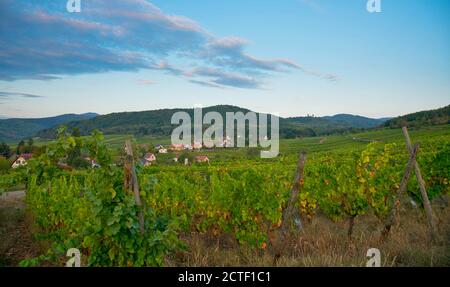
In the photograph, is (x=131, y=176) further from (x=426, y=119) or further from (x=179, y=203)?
(x=426, y=119)

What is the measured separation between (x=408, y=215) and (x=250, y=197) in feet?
15.6

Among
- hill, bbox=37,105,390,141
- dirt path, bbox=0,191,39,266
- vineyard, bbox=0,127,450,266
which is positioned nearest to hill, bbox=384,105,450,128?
hill, bbox=37,105,390,141

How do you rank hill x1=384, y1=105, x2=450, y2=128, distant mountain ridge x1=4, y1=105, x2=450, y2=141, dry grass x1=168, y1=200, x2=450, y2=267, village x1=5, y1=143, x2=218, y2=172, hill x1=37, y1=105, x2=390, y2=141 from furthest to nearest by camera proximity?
hill x1=37, y1=105, x2=390, y2=141
distant mountain ridge x1=4, y1=105, x2=450, y2=141
hill x1=384, y1=105, x2=450, y2=128
dry grass x1=168, y1=200, x2=450, y2=267
village x1=5, y1=143, x2=218, y2=172

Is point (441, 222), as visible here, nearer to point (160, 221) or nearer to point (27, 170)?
point (160, 221)

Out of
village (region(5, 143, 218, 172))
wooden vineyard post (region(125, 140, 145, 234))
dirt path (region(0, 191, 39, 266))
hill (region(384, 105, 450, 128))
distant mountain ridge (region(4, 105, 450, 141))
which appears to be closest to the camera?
wooden vineyard post (region(125, 140, 145, 234))

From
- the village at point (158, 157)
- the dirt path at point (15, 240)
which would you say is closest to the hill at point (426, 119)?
the village at point (158, 157)

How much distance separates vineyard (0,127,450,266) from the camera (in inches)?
175

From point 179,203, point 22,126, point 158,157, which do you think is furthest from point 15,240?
point 22,126

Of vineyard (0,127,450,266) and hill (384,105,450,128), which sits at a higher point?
hill (384,105,450,128)

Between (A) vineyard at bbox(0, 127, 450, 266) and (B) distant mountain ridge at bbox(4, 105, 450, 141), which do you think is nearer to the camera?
(A) vineyard at bbox(0, 127, 450, 266)

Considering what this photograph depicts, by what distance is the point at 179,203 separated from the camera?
1012 cm

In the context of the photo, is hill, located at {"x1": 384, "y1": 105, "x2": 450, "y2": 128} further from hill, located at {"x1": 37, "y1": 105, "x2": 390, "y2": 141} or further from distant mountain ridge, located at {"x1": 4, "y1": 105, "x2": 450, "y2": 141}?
hill, located at {"x1": 37, "y1": 105, "x2": 390, "y2": 141}

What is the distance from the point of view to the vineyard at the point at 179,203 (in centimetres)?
444
